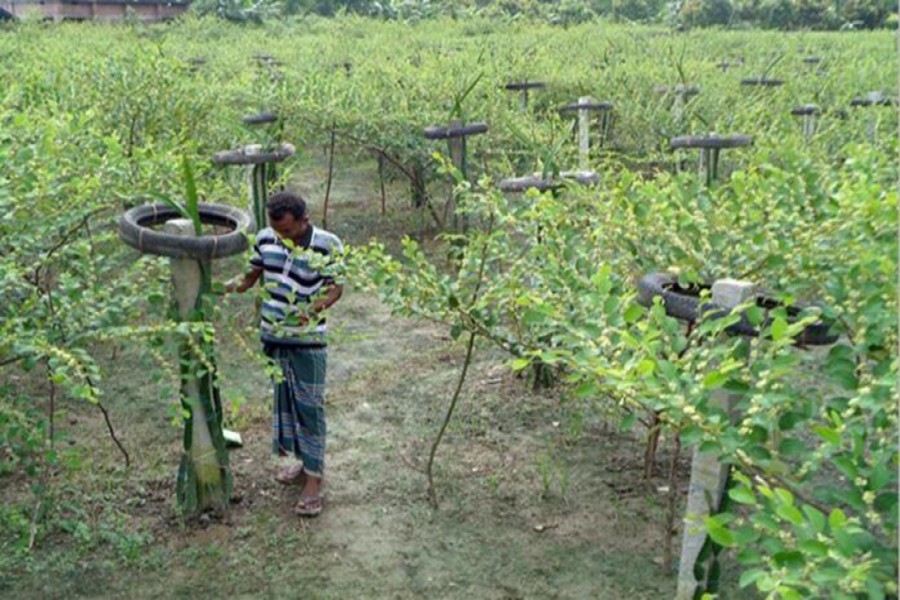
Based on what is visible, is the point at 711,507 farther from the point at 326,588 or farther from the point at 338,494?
the point at 338,494

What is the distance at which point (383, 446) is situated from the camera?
4898 mm

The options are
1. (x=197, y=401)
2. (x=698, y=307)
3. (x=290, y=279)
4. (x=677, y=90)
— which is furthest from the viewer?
(x=677, y=90)

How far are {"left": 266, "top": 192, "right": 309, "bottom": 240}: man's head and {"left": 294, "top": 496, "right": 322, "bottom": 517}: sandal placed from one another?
109cm

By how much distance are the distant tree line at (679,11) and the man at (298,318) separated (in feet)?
76.5

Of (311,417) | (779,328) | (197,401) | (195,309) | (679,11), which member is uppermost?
(679,11)

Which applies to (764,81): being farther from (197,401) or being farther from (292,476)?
(197,401)

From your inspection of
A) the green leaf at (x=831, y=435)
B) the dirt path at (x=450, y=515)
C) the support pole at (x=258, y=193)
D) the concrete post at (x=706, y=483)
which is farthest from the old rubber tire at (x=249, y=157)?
the green leaf at (x=831, y=435)

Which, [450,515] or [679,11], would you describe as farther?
[679,11]

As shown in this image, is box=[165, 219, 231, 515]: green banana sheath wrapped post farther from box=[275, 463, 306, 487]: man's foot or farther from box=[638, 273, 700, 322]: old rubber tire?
box=[638, 273, 700, 322]: old rubber tire

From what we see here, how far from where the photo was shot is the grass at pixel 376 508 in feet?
12.3

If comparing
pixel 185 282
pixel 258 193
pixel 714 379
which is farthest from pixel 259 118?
pixel 714 379

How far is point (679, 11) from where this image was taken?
1120 inches

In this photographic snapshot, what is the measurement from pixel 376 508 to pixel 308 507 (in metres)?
0.29

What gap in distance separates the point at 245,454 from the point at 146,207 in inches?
58.2
